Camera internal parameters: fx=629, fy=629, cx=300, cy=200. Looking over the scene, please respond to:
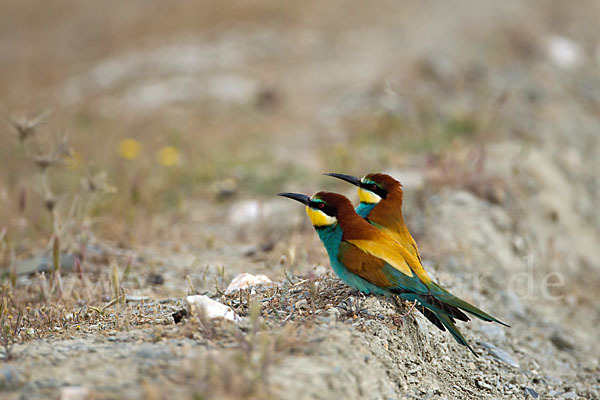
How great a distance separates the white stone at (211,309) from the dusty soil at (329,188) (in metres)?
0.07

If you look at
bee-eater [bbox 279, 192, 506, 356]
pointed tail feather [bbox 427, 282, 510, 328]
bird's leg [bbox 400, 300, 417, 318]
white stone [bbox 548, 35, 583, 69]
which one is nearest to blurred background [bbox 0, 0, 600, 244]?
white stone [bbox 548, 35, 583, 69]

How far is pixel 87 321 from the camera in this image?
277cm

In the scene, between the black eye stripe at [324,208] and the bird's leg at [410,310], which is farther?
the black eye stripe at [324,208]

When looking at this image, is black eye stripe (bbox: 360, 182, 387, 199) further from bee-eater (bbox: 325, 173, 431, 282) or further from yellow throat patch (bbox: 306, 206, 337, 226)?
yellow throat patch (bbox: 306, 206, 337, 226)

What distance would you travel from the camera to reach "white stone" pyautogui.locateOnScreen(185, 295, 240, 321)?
232 centimetres

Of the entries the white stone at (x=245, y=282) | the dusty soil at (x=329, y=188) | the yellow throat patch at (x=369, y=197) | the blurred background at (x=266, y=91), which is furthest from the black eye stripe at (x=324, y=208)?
the blurred background at (x=266, y=91)

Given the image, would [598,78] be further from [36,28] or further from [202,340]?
[36,28]

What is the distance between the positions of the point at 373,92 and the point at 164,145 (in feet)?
9.37

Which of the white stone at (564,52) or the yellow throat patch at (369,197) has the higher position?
the white stone at (564,52)

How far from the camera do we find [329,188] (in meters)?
5.71

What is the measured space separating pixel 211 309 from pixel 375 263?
2.15ft

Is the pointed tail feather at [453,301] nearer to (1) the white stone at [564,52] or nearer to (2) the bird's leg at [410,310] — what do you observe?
(2) the bird's leg at [410,310]

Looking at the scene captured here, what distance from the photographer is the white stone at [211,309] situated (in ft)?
7.61

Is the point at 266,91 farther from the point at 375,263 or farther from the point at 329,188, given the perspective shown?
the point at 375,263
